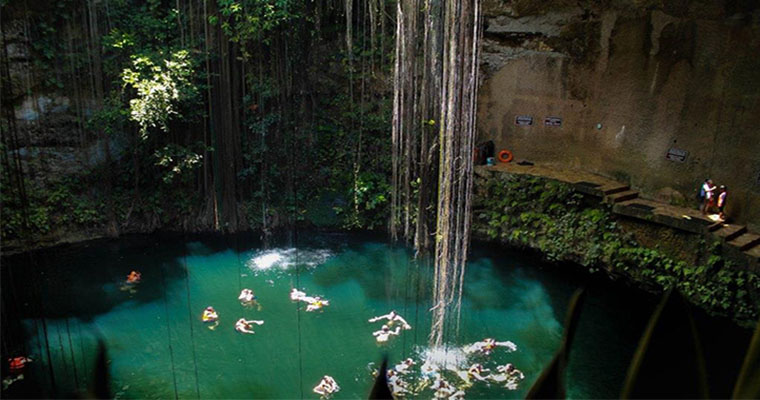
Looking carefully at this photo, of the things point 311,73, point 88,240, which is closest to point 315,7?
point 311,73

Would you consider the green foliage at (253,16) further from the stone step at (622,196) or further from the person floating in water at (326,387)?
the person floating in water at (326,387)

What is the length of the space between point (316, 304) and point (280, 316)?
0.49 metres

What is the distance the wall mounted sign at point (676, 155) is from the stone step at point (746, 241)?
1.38 metres

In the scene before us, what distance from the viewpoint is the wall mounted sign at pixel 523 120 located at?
996 centimetres

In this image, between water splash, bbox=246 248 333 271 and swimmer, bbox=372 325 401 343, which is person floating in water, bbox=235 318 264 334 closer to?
water splash, bbox=246 248 333 271

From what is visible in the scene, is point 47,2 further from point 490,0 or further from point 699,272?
point 699,272

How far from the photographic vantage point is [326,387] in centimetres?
587

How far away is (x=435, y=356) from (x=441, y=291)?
963 millimetres

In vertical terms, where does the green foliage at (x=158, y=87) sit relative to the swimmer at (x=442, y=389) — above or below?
above

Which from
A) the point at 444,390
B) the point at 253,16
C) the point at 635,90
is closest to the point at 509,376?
the point at 444,390

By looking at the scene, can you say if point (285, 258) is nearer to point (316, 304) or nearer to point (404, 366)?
point (316, 304)

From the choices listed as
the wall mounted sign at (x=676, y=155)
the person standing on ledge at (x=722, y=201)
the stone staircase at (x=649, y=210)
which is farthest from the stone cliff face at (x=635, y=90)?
the stone staircase at (x=649, y=210)

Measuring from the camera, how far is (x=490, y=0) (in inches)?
382

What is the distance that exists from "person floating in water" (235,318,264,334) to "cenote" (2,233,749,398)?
9cm
